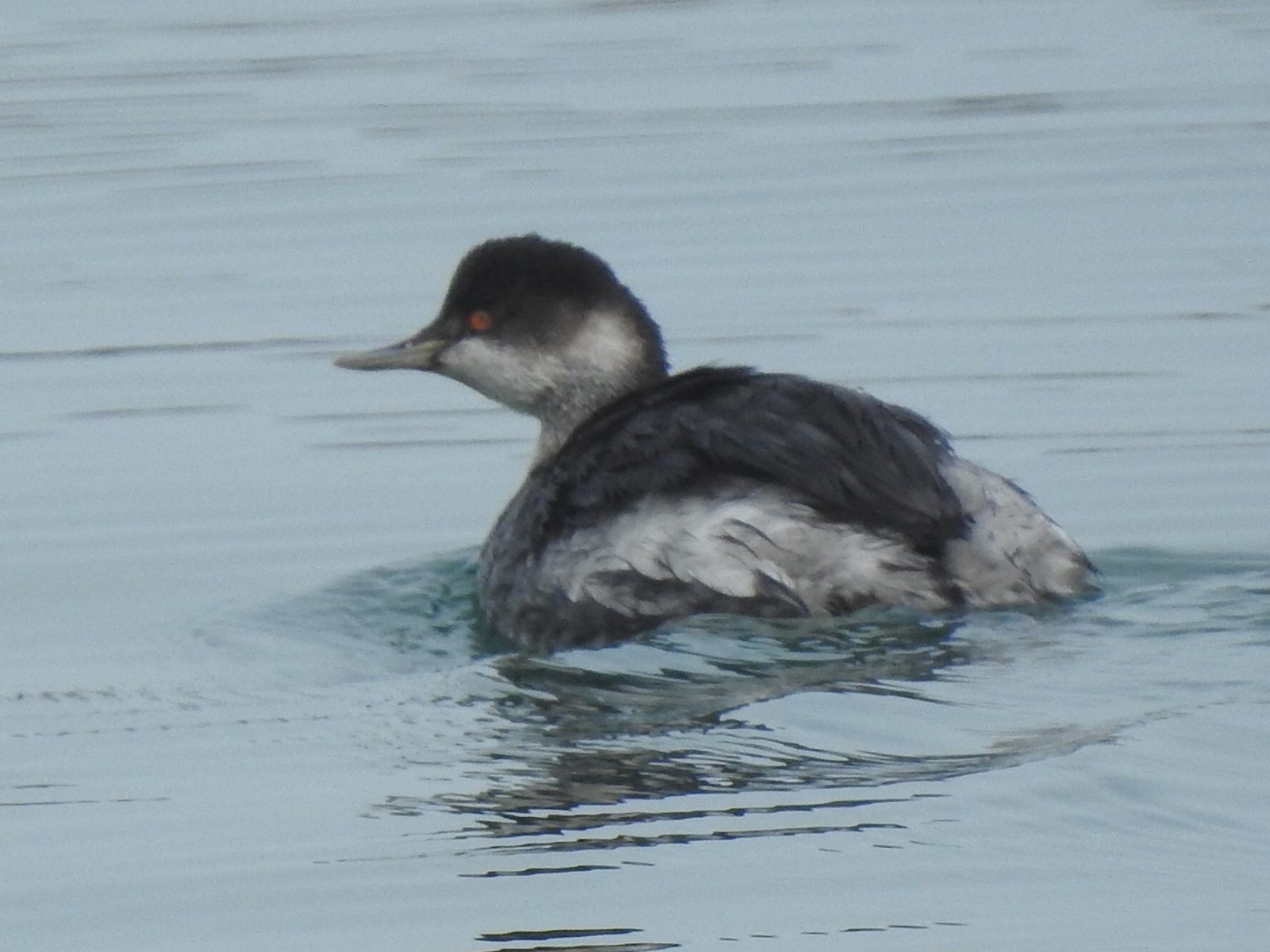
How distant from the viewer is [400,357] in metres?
8.29

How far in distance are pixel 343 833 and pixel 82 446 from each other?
4.01 m

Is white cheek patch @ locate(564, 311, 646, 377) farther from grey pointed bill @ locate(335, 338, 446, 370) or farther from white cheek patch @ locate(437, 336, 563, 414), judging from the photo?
grey pointed bill @ locate(335, 338, 446, 370)

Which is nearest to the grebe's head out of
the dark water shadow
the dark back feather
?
the dark water shadow

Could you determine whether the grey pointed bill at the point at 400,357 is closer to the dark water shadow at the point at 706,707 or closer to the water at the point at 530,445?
the water at the point at 530,445

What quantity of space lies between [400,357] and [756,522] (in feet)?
5.68

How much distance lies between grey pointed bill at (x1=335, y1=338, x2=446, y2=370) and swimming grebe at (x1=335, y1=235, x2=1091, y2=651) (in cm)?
80

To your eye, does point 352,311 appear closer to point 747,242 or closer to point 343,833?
point 747,242

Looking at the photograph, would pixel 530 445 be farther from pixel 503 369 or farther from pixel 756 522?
pixel 756 522

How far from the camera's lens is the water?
546cm

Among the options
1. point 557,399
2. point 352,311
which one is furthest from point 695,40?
point 557,399

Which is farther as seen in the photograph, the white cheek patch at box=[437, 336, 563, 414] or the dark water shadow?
the white cheek patch at box=[437, 336, 563, 414]

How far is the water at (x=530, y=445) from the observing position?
5.46m

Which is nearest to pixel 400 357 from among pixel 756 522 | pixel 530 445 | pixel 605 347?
pixel 605 347

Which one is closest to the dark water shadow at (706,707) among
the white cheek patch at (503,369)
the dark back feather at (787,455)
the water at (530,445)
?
the water at (530,445)
